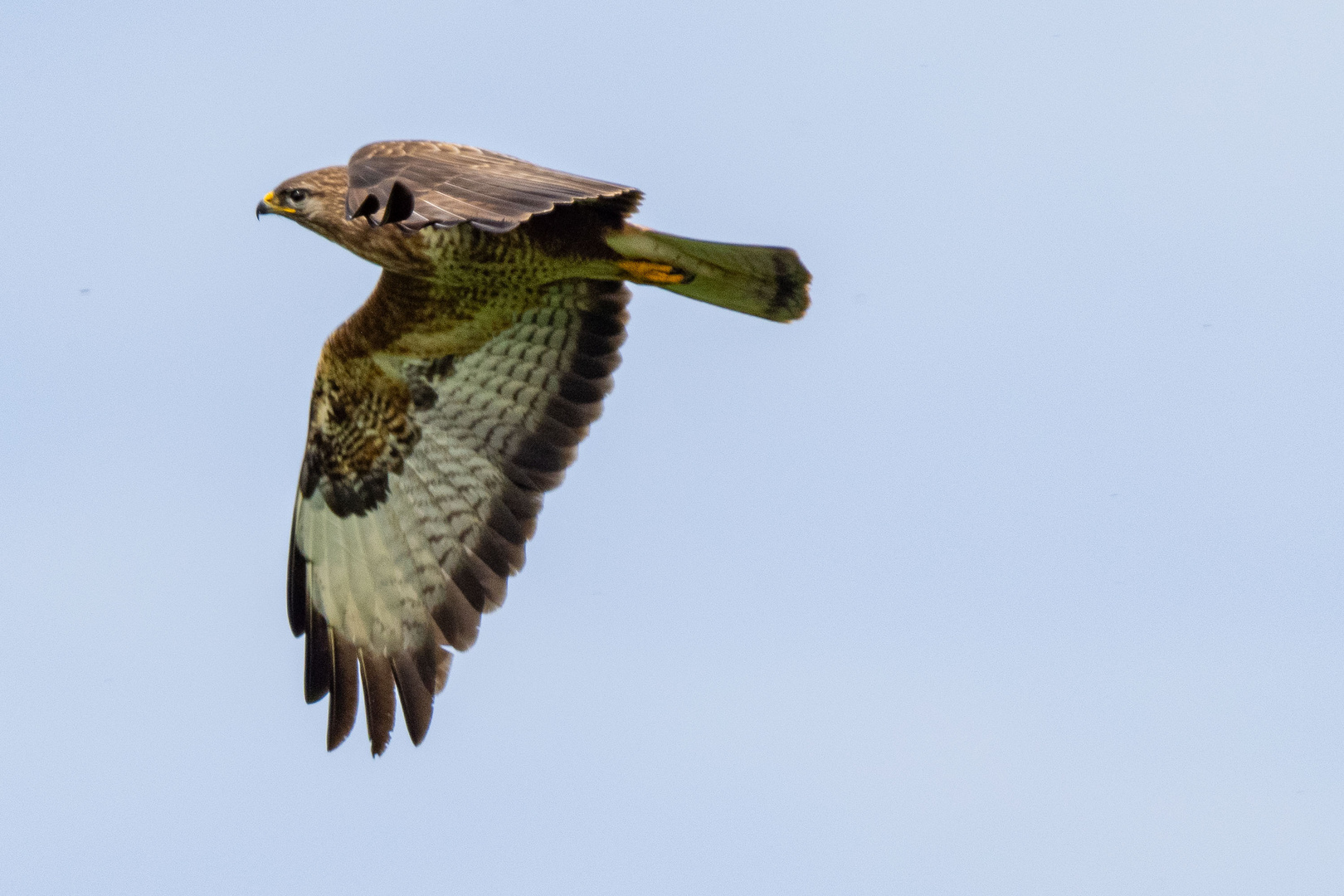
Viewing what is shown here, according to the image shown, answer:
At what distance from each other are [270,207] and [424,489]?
60.1 inches

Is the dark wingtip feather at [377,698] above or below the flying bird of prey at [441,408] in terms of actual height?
below

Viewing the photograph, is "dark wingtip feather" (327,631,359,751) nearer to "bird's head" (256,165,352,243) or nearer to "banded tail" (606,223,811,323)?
"bird's head" (256,165,352,243)

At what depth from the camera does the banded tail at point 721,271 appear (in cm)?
710

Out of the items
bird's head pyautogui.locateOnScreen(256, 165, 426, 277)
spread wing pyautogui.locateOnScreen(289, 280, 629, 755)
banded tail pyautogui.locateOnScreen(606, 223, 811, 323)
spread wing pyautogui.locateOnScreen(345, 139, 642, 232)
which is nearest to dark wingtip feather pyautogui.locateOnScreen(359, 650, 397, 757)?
spread wing pyautogui.locateOnScreen(289, 280, 629, 755)

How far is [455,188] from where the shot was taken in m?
5.84

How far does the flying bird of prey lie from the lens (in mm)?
7266

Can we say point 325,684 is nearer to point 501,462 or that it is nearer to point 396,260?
point 501,462

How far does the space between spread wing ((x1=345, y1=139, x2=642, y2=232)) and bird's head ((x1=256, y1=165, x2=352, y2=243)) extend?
72 centimetres

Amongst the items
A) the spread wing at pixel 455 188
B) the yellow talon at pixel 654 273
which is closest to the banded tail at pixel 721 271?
the yellow talon at pixel 654 273

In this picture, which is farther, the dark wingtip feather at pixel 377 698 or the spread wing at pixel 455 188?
the dark wingtip feather at pixel 377 698

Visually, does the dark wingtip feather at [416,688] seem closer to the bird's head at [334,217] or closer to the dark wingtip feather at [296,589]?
the dark wingtip feather at [296,589]

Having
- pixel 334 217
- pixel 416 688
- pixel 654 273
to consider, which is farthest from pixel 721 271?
pixel 416 688

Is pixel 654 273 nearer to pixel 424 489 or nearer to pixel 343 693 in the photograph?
pixel 424 489

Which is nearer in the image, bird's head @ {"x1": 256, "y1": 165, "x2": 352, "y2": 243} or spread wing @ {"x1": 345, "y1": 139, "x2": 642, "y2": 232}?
spread wing @ {"x1": 345, "y1": 139, "x2": 642, "y2": 232}
